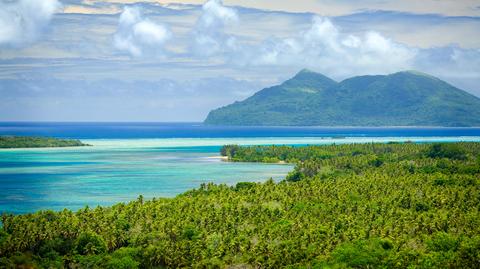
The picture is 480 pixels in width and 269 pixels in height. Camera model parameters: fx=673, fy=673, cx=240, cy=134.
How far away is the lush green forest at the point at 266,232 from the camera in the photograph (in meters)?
77.2

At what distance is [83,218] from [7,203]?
40.1m

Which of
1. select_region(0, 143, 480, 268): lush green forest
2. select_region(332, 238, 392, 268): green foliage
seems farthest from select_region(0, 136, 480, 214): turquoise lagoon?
select_region(332, 238, 392, 268): green foliage

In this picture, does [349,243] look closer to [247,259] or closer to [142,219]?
[247,259]

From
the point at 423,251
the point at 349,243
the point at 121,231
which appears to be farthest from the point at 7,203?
the point at 423,251

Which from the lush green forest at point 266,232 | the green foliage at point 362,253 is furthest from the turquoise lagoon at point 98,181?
the green foliage at point 362,253

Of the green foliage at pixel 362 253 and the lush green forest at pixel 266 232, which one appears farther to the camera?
the lush green forest at pixel 266 232

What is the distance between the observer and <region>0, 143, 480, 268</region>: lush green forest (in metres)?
77.2

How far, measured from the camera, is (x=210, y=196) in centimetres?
11362

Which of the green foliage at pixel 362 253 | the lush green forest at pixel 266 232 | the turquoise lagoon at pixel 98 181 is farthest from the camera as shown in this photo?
the turquoise lagoon at pixel 98 181

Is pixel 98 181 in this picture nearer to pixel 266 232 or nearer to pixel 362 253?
pixel 266 232

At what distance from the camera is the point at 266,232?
86250mm

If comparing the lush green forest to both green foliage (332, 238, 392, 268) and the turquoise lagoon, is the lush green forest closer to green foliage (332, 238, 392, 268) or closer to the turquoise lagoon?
green foliage (332, 238, 392, 268)

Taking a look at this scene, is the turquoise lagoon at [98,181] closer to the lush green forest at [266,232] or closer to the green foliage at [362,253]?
the lush green forest at [266,232]

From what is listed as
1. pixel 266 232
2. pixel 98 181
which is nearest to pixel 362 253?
pixel 266 232
